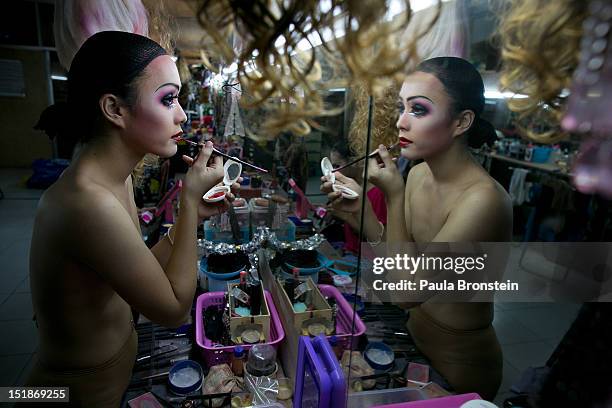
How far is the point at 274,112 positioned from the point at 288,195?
0.86 m

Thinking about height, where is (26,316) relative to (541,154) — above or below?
below

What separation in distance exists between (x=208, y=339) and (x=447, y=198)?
1087 millimetres

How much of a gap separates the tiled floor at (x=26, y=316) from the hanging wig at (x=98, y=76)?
26.5 inches

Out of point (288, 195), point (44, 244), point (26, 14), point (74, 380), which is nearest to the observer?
point (44, 244)

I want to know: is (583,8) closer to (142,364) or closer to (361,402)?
(361,402)

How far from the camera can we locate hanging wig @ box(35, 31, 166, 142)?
37.5 inches

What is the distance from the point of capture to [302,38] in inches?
24.8

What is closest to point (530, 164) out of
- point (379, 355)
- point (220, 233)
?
point (379, 355)

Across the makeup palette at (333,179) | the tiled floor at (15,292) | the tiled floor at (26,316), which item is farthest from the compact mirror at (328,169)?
the tiled floor at (15,292)

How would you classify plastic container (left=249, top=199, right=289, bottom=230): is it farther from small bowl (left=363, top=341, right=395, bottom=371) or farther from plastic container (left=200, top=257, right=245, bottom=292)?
small bowl (left=363, top=341, right=395, bottom=371)

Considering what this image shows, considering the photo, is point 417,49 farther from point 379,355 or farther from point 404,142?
point 379,355

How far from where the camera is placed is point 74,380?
111cm

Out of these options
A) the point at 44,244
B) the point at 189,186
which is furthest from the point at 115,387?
the point at 189,186

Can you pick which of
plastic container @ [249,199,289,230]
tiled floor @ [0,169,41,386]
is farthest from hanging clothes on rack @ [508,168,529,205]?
tiled floor @ [0,169,41,386]
